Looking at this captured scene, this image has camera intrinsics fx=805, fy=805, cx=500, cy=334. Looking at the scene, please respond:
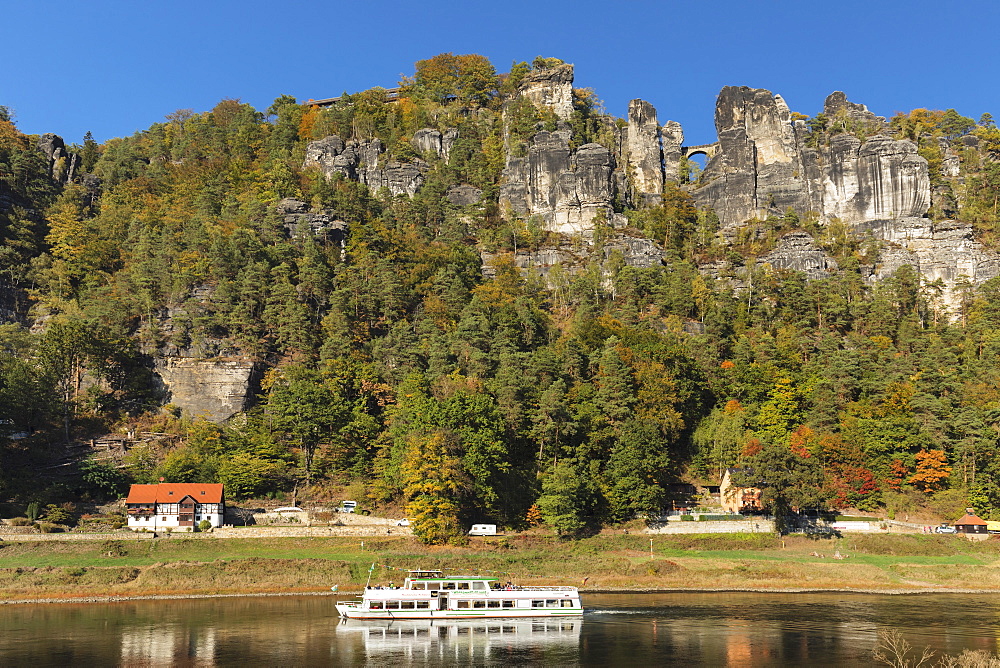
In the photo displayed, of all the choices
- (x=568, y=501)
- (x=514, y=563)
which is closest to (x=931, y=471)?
(x=568, y=501)

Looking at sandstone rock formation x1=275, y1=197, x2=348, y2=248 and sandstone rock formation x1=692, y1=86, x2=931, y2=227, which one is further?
sandstone rock formation x1=692, y1=86, x2=931, y2=227

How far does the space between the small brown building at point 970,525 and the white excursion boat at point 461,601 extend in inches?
1656

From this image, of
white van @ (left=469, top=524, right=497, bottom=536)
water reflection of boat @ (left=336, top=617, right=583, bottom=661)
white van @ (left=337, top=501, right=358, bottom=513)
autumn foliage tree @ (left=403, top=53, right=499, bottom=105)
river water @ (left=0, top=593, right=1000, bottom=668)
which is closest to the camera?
river water @ (left=0, top=593, right=1000, bottom=668)

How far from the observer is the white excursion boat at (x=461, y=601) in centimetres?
5422

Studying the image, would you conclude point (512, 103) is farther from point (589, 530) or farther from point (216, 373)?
point (589, 530)

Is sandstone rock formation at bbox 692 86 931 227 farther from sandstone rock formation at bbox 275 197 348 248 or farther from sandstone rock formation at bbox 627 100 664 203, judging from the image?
sandstone rock formation at bbox 275 197 348 248

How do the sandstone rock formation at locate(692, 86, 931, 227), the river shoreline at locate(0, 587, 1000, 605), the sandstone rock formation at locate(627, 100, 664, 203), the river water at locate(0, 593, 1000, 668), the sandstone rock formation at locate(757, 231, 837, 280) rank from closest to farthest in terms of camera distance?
1. the river water at locate(0, 593, 1000, 668)
2. the river shoreline at locate(0, 587, 1000, 605)
3. the sandstone rock formation at locate(757, 231, 837, 280)
4. the sandstone rock formation at locate(692, 86, 931, 227)
5. the sandstone rock formation at locate(627, 100, 664, 203)

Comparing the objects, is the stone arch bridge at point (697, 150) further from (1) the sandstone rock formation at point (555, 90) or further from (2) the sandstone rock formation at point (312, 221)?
(2) the sandstone rock formation at point (312, 221)

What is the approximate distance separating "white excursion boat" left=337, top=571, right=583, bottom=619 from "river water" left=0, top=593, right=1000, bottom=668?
104cm

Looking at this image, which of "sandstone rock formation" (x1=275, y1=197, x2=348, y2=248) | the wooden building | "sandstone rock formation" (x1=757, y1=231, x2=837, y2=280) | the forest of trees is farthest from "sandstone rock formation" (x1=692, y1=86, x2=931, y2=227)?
the wooden building

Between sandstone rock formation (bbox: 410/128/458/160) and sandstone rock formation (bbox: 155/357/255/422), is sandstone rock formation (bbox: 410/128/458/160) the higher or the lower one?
the higher one

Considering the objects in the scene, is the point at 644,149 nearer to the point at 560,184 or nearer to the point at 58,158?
the point at 560,184

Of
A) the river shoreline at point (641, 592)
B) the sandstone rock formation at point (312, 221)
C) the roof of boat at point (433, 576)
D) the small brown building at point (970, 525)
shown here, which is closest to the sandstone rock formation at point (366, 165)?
the sandstone rock formation at point (312, 221)

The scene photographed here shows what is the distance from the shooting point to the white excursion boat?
54.2 metres
